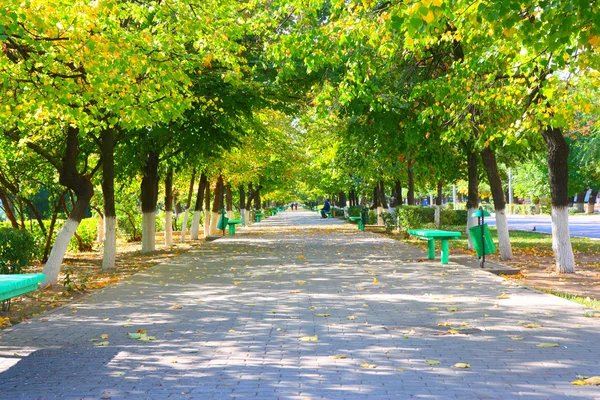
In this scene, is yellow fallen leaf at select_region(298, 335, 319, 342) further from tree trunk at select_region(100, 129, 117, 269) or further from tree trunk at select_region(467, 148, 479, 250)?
tree trunk at select_region(467, 148, 479, 250)

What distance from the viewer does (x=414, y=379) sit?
18.4 feet

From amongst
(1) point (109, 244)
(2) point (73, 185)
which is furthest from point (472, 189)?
(2) point (73, 185)

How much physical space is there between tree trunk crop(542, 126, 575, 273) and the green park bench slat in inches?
390

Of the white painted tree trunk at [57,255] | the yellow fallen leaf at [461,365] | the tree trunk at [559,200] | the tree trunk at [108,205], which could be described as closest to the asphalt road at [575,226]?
the tree trunk at [559,200]

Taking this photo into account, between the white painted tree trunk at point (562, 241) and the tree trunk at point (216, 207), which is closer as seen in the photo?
the white painted tree trunk at point (562, 241)

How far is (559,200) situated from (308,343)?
8.26 meters

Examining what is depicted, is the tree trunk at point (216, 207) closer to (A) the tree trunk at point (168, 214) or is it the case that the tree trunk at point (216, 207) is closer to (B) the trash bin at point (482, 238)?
(A) the tree trunk at point (168, 214)

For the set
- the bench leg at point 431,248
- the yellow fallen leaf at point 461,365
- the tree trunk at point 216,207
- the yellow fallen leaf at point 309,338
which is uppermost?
the tree trunk at point 216,207

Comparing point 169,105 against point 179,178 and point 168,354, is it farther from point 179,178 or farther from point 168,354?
point 179,178

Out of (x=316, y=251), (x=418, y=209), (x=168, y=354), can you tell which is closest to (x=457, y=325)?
(x=168, y=354)

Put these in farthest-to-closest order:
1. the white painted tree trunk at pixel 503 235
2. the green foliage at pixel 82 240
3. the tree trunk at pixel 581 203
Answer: the tree trunk at pixel 581 203 → the green foliage at pixel 82 240 → the white painted tree trunk at pixel 503 235

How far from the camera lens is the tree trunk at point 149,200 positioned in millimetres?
22172

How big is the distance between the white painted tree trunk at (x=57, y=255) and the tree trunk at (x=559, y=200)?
9.84 metres

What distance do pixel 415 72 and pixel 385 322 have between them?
10586 millimetres
